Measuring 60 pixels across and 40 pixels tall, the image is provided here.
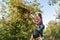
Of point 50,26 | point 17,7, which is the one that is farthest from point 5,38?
point 50,26

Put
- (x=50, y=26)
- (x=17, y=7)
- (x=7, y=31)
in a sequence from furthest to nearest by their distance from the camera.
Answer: (x=50, y=26), (x=7, y=31), (x=17, y=7)

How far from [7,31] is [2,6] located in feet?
12.0

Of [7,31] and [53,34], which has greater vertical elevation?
[7,31]

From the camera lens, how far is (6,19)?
93.0 ft

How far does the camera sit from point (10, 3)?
89.8ft

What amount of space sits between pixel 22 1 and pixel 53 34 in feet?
272

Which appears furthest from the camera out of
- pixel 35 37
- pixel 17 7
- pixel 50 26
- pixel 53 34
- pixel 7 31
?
pixel 53 34

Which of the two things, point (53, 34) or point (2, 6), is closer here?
point (2, 6)

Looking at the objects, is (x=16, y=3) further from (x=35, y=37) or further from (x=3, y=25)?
(x=35, y=37)

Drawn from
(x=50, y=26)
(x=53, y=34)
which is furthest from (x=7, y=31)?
(x=53, y=34)

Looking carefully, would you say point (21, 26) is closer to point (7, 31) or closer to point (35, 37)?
point (7, 31)

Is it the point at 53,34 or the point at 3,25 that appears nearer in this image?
the point at 3,25

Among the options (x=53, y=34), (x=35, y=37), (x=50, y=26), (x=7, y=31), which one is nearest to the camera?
(x=35, y=37)

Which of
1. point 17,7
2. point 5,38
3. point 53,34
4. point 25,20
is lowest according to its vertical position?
point 53,34
